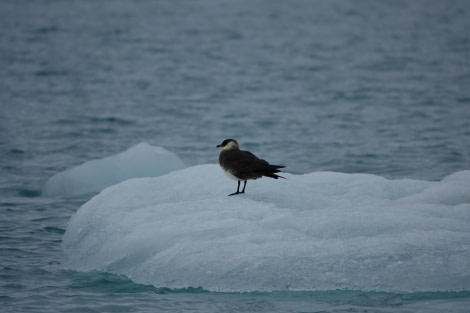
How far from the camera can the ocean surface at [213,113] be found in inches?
290

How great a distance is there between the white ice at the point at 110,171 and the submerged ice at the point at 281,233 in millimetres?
3281

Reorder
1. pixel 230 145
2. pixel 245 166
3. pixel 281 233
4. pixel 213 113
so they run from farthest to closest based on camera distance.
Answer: pixel 213 113 < pixel 230 145 < pixel 245 166 < pixel 281 233

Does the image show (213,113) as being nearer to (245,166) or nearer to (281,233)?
(245,166)

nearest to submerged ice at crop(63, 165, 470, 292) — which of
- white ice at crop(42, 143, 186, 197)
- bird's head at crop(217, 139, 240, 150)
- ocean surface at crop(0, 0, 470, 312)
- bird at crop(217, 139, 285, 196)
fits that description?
ocean surface at crop(0, 0, 470, 312)

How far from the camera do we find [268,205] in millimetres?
8094

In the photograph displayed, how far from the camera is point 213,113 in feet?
72.1

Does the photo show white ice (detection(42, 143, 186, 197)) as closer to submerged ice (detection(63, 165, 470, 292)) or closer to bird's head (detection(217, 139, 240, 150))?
submerged ice (detection(63, 165, 470, 292))

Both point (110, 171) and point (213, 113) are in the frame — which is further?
point (213, 113)

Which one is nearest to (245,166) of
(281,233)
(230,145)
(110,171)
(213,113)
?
(230,145)

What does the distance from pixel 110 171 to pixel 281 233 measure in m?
Result: 5.66

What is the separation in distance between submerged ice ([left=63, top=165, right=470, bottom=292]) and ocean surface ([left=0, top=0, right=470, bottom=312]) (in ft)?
0.39

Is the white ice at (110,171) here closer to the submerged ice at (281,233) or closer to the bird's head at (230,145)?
the submerged ice at (281,233)

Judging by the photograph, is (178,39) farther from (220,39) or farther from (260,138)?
(260,138)

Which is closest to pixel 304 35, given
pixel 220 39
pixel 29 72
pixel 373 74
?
pixel 220 39
